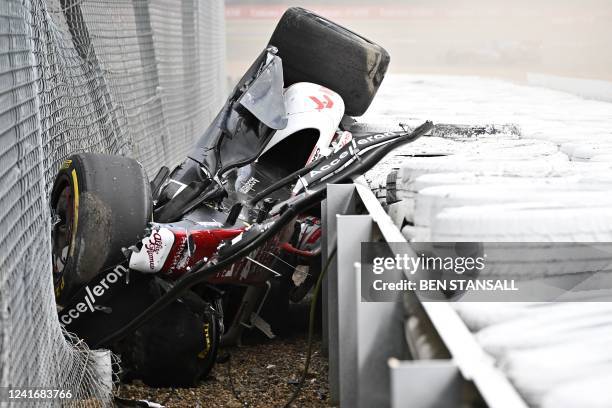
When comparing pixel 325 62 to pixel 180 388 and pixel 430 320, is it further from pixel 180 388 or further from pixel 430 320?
pixel 430 320

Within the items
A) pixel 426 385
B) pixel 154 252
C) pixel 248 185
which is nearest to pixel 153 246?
pixel 154 252

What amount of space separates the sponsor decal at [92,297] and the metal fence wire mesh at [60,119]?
0.32 ft

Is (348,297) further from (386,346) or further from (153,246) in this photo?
(153,246)

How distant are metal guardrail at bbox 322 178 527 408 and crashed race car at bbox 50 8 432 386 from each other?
0.26 metres

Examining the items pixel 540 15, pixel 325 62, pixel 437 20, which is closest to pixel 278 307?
pixel 325 62

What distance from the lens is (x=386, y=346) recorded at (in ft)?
7.55

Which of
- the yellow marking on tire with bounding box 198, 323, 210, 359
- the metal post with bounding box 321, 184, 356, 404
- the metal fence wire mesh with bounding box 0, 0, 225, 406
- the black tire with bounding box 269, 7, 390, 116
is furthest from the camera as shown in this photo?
the black tire with bounding box 269, 7, 390, 116

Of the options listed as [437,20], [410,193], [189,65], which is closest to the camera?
[410,193]

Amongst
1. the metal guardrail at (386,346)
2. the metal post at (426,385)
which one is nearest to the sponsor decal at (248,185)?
the metal guardrail at (386,346)

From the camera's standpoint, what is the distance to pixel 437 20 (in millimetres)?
32688

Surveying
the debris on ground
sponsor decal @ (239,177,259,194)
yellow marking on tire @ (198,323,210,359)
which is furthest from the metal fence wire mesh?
sponsor decal @ (239,177,259,194)

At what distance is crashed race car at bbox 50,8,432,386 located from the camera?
11.9 ft

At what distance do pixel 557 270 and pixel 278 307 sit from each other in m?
2.22

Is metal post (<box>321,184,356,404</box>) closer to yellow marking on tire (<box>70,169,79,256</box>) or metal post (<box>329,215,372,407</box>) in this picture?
metal post (<box>329,215,372,407</box>)
